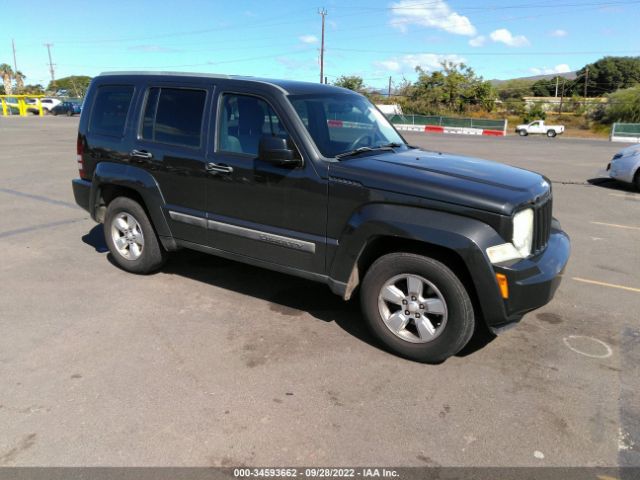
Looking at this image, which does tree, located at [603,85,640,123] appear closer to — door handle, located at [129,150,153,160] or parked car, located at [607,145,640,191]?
parked car, located at [607,145,640,191]

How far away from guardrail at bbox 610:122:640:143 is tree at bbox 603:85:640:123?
10.7 metres

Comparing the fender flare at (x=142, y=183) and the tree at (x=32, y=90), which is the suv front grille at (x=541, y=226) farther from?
the tree at (x=32, y=90)

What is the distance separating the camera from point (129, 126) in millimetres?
4871

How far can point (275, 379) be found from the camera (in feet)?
11.0

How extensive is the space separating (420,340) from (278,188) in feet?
5.18

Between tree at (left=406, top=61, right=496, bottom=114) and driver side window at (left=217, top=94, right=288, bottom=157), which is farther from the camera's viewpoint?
tree at (left=406, top=61, right=496, bottom=114)

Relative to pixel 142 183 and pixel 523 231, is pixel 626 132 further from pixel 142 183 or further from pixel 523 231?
pixel 142 183

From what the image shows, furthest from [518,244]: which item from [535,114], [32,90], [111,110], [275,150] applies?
[32,90]

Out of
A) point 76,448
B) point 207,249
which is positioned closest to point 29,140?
point 207,249

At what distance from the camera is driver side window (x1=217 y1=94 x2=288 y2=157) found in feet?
13.3

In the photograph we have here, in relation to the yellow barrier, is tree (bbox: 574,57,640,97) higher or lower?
higher

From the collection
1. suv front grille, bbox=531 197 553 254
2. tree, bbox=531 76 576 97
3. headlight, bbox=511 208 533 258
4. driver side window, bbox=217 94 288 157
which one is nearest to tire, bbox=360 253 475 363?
headlight, bbox=511 208 533 258

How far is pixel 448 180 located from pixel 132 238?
3.29 m

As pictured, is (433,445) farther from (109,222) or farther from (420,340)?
(109,222)
